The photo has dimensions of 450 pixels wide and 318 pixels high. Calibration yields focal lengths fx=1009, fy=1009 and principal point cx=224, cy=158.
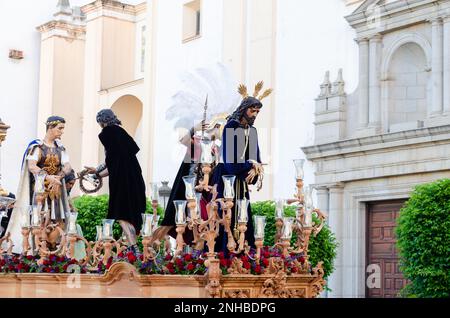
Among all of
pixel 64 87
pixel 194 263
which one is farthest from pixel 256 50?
pixel 194 263

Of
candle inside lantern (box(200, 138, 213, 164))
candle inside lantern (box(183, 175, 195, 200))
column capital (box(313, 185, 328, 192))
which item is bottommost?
candle inside lantern (box(183, 175, 195, 200))

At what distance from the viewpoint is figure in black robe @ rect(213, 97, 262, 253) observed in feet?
31.6

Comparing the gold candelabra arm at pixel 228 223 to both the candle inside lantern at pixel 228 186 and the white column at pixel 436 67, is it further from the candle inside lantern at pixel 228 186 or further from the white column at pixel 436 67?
the white column at pixel 436 67

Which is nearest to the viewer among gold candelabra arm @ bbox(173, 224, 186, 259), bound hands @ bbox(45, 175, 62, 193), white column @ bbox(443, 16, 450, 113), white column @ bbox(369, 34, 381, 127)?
gold candelabra arm @ bbox(173, 224, 186, 259)

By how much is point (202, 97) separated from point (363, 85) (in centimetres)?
783

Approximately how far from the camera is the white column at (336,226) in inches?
723

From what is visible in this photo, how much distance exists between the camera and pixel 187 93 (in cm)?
1116

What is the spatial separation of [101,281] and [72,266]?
0.81 metres

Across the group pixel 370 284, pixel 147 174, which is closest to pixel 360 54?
pixel 370 284

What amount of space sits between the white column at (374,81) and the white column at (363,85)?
0.33ft

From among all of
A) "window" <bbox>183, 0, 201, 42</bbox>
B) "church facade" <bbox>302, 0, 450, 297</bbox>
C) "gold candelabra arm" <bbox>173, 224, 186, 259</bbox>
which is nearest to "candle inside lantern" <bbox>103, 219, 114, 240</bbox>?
"gold candelabra arm" <bbox>173, 224, 186, 259</bbox>

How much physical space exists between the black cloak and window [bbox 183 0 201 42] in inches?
504

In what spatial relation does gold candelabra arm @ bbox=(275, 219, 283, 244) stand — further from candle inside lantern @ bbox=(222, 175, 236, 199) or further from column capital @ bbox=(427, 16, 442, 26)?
column capital @ bbox=(427, 16, 442, 26)
